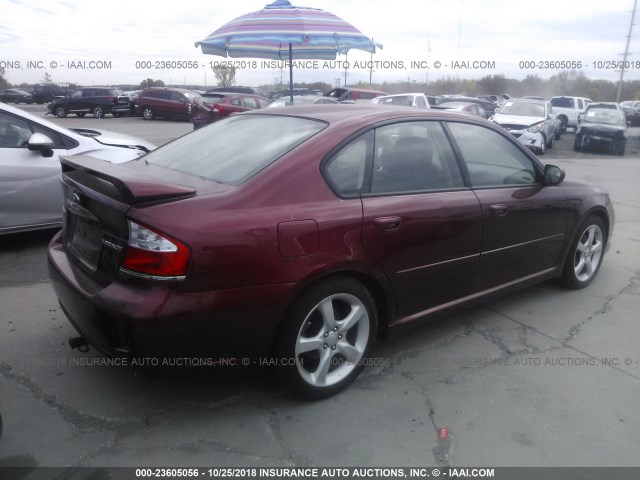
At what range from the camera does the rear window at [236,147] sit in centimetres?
280

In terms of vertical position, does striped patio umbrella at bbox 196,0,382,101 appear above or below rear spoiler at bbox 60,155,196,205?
above

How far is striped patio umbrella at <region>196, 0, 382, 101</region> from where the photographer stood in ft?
30.1

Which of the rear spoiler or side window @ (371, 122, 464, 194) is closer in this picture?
the rear spoiler

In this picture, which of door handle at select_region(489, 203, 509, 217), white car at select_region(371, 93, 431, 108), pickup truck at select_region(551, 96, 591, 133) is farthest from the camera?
pickup truck at select_region(551, 96, 591, 133)

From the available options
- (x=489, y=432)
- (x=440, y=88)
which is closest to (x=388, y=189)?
(x=489, y=432)

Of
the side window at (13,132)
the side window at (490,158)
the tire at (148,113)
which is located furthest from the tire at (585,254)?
the tire at (148,113)

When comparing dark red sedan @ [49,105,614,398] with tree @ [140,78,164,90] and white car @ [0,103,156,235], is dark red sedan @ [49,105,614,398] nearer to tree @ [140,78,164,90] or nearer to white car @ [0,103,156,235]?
white car @ [0,103,156,235]

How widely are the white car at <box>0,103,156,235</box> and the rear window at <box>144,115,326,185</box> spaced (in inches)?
82.4

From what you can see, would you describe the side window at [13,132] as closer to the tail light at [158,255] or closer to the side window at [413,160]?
the tail light at [158,255]

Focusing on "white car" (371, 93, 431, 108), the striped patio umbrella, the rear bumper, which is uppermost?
the striped patio umbrella

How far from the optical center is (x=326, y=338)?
2.78 metres

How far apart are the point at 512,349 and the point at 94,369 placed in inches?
104

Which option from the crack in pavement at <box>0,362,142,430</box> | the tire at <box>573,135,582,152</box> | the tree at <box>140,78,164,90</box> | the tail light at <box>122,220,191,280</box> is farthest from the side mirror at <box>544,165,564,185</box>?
the tree at <box>140,78,164,90</box>

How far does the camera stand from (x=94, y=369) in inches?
119
